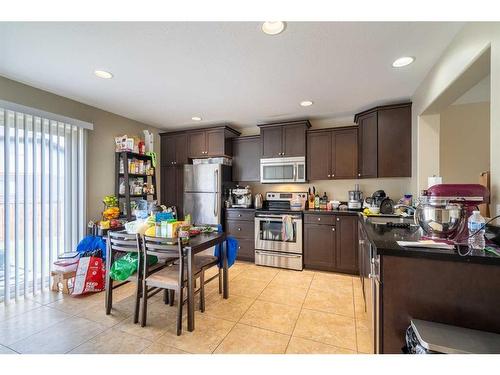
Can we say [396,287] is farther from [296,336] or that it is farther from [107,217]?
[107,217]

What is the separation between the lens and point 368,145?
10.3 feet

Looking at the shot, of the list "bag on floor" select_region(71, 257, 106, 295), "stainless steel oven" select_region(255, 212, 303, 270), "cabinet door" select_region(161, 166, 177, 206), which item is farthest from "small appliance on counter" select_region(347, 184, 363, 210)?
"bag on floor" select_region(71, 257, 106, 295)

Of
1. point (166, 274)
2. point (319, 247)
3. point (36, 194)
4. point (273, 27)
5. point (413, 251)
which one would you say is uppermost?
point (273, 27)

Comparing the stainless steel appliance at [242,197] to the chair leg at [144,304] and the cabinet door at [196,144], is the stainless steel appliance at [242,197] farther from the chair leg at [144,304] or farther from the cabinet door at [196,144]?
the chair leg at [144,304]

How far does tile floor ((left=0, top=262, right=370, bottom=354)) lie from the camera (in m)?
1.69

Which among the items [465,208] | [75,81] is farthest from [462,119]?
[75,81]

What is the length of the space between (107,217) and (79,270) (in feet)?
2.51

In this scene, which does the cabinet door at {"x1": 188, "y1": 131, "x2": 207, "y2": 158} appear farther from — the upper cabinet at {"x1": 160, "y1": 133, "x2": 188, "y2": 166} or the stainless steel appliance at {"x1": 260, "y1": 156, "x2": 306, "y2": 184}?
the stainless steel appliance at {"x1": 260, "y1": 156, "x2": 306, "y2": 184}

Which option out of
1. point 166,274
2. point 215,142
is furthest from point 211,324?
point 215,142

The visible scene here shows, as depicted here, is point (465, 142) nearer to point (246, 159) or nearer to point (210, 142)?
point (246, 159)

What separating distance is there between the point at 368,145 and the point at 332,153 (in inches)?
20.6

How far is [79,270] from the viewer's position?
2531 millimetres

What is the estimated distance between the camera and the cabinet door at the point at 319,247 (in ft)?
10.6

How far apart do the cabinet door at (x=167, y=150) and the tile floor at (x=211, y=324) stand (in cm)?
236
